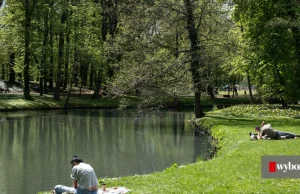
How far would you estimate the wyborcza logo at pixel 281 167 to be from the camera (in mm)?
10609

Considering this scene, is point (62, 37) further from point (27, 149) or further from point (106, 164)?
point (106, 164)

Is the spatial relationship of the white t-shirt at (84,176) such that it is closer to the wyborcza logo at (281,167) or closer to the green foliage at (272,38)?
the wyborcza logo at (281,167)

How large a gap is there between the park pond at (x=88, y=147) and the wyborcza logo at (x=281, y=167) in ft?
18.5

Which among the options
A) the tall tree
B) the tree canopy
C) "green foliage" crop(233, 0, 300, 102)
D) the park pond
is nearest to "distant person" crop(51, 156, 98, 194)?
the park pond

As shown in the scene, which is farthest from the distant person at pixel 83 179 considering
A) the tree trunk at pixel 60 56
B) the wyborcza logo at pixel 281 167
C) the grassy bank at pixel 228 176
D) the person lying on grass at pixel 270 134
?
the tree trunk at pixel 60 56

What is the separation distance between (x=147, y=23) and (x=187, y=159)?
12904mm

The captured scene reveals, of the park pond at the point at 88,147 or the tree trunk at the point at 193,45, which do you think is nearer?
the park pond at the point at 88,147

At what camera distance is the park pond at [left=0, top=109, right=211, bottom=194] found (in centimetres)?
1546

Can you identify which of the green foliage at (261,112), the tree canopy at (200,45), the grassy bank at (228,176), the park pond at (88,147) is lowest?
the park pond at (88,147)

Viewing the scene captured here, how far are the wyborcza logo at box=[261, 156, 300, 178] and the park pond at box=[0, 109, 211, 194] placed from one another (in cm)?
565

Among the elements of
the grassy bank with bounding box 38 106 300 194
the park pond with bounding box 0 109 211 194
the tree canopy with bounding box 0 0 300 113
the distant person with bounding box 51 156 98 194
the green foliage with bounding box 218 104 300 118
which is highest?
the tree canopy with bounding box 0 0 300 113

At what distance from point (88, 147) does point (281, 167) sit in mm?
13144

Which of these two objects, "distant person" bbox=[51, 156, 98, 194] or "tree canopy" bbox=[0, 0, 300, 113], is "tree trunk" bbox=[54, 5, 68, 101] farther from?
"distant person" bbox=[51, 156, 98, 194]

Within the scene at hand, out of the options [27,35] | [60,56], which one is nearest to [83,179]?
[27,35]
